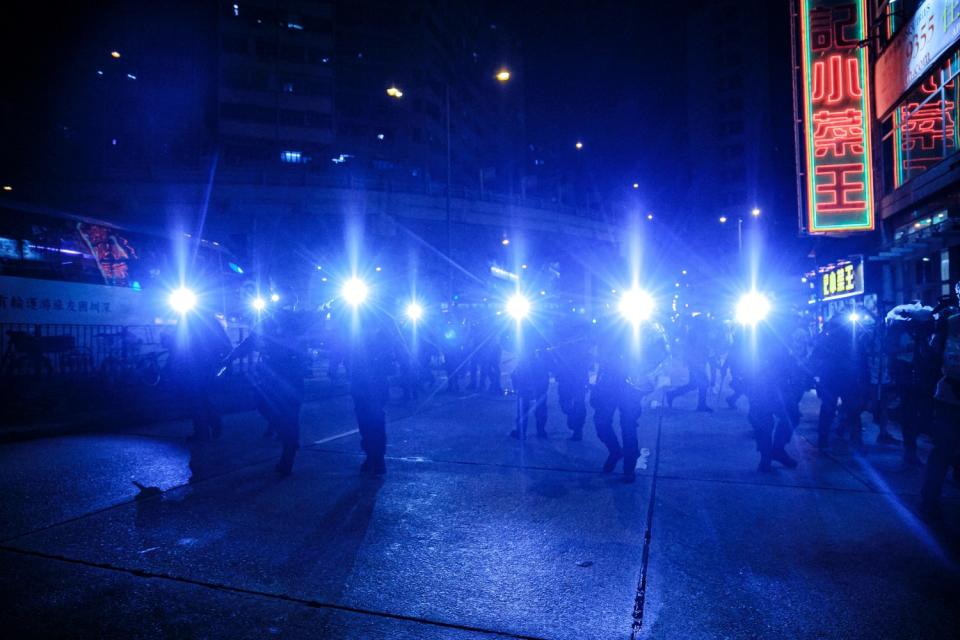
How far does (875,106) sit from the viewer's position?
12266mm

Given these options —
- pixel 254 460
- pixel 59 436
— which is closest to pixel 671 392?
pixel 254 460

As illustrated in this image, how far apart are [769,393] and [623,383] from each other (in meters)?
1.69

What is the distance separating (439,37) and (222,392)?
226 feet

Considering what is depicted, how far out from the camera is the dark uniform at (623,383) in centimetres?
578

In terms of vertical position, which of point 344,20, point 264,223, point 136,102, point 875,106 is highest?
point 344,20

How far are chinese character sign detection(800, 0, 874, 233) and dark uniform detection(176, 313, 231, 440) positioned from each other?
13525 mm

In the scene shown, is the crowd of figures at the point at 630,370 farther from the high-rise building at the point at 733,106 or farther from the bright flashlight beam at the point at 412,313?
the high-rise building at the point at 733,106

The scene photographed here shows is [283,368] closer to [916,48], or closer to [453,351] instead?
[453,351]

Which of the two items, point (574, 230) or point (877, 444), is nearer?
point (877, 444)

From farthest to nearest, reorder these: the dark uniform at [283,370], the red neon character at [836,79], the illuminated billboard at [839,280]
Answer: the illuminated billboard at [839,280], the red neon character at [836,79], the dark uniform at [283,370]

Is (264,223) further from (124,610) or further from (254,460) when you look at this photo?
(124,610)

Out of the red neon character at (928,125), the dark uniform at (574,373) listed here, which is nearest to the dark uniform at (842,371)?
the dark uniform at (574,373)

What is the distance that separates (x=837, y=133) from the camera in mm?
12703

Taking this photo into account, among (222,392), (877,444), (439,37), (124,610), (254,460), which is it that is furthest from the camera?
(439,37)
